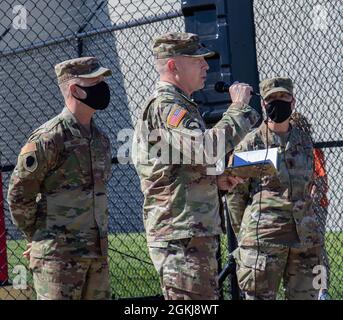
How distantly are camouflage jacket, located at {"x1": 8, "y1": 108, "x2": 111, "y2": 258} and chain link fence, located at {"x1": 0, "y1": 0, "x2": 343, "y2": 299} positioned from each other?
1869mm

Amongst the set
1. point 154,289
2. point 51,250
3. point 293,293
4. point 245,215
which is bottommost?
point 154,289

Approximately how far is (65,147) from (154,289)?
3795 millimetres

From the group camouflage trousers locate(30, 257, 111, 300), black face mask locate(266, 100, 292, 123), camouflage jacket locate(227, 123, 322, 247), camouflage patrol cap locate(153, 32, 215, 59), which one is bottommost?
camouflage jacket locate(227, 123, 322, 247)

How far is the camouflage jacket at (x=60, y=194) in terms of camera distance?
181 inches

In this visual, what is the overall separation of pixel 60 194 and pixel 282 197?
1604mm

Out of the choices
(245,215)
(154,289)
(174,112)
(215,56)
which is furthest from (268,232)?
(154,289)

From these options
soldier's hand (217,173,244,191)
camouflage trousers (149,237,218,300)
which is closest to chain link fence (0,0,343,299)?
soldier's hand (217,173,244,191)

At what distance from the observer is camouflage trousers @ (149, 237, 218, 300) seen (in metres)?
4.33

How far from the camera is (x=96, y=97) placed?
4.76 meters

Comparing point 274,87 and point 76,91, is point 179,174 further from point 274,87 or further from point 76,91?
point 274,87

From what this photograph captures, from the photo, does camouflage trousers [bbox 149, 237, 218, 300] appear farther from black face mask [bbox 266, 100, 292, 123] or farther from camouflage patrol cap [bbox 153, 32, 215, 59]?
black face mask [bbox 266, 100, 292, 123]

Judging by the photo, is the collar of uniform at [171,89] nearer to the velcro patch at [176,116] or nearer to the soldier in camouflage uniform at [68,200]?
the velcro patch at [176,116]
